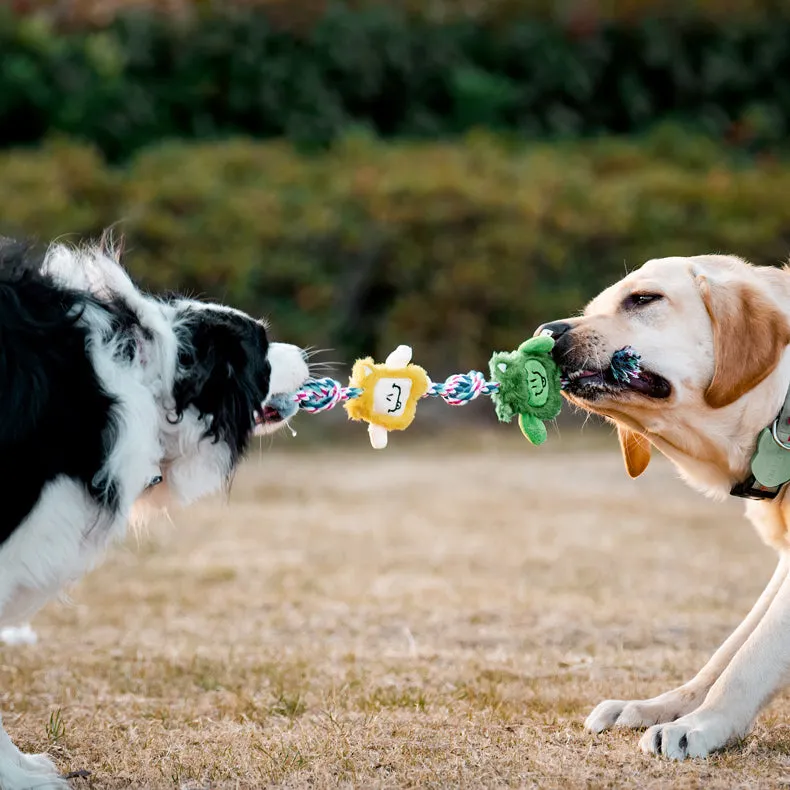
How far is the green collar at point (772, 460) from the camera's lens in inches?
135

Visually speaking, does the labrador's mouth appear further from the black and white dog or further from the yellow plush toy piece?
the black and white dog

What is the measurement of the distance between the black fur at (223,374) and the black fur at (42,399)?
298 millimetres

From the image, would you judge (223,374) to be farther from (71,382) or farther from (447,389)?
(447,389)

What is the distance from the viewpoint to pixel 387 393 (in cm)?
352

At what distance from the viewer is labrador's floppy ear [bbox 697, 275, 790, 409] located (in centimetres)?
346

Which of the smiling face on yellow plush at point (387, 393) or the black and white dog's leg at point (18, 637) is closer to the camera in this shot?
the smiling face on yellow plush at point (387, 393)

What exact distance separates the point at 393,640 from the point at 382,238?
9.51 m

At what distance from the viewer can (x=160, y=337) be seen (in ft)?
10.4

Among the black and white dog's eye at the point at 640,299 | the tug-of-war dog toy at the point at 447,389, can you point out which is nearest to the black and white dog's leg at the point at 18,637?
Result: the tug-of-war dog toy at the point at 447,389

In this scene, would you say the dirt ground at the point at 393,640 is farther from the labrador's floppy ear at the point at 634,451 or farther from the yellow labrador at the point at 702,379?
the labrador's floppy ear at the point at 634,451

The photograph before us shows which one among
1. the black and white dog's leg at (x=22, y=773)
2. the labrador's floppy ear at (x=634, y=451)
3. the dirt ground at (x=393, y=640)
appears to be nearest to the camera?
the black and white dog's leg at (x=22, y=773)

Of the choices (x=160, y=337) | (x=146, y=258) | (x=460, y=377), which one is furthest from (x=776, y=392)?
(x=146, y=258)

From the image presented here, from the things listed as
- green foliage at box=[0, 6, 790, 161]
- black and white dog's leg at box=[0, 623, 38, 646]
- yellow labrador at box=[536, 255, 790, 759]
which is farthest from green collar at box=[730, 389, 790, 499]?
green foliage at box=[0, 6, 790, 161]

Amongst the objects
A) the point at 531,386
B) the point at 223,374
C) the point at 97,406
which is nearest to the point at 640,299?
the point at 531,386
